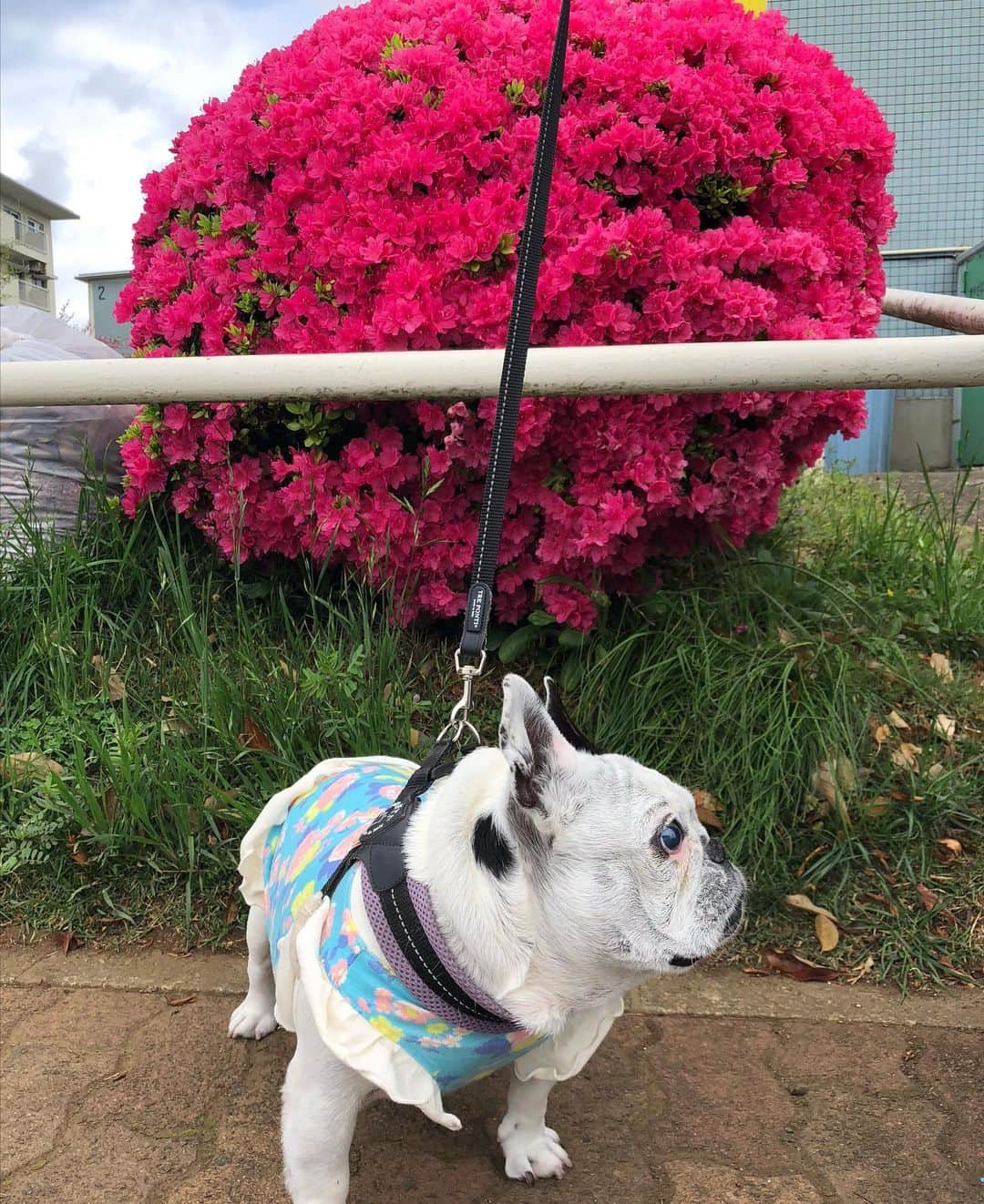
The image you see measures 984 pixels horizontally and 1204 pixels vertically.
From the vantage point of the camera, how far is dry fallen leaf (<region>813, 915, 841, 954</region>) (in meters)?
2.63

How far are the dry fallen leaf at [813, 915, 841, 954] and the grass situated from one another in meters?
0.03

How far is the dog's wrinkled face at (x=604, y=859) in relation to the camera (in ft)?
4.86

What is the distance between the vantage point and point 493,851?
1.55 m

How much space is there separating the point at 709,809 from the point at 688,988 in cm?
52

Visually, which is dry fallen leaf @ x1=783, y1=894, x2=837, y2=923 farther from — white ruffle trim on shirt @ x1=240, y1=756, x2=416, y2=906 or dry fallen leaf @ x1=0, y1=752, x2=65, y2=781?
dry fallen leaf @ x1=0, y1=752, x2=65, y2=781

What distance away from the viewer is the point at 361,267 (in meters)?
2.92

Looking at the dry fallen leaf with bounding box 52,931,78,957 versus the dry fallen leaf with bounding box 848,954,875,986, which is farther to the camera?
the dry fallen leaf with bounding box 52,931,78,957

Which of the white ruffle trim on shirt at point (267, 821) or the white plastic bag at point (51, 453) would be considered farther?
the white plastic bag at point (51, 453)

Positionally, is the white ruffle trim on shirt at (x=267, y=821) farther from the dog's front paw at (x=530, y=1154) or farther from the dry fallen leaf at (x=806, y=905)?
the dry fallen leaf at (x=806, y=905)

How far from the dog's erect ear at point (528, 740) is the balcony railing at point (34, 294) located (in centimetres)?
5265

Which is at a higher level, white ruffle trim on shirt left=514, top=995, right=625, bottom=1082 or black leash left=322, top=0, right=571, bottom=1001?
black leash left=322, top=0, right=571, bottom=1001

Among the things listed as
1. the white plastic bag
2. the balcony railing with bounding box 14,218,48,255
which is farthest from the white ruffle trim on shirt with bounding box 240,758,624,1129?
the balcony railing with bounding box 14,218,48,255

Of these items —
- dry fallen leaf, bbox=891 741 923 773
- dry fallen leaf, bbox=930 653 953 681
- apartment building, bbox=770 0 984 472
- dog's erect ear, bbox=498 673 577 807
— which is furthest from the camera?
apartment building, bbox=770 0 984 472

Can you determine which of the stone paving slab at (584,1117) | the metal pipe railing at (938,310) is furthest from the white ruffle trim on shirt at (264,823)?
the metal pipe railing at (938,310)
